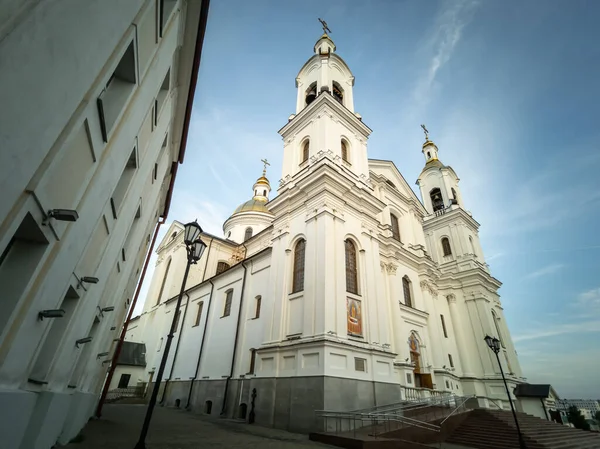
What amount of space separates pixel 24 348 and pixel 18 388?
0.59 m

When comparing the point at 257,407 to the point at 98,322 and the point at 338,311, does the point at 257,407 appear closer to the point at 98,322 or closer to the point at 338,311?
the point at 338,311

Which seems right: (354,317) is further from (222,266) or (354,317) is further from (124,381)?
(124,381)

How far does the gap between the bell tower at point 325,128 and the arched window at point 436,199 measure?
48.3ft

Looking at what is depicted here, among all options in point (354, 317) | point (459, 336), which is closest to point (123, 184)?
point (354, 317)

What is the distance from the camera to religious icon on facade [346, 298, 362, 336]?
12869mm

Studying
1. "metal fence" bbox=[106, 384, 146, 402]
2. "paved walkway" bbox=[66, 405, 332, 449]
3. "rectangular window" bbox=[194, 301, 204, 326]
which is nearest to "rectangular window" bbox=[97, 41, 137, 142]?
"paved walkway" bbox=[66, 405, 332, 449]

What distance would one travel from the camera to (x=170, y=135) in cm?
926

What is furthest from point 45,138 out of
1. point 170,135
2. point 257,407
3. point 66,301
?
point 257,407

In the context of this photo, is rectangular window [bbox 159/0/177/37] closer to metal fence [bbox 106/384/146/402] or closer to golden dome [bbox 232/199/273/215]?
metal fence [bbox 106/384/146/402]

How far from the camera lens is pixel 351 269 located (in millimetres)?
14820

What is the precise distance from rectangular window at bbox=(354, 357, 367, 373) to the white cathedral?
11cm

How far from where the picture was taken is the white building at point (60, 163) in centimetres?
215

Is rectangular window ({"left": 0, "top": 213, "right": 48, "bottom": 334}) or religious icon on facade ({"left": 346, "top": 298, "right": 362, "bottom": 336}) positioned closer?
rectangular window ({"left": 0, "top": 213, "right": 48, "bottom": 334})

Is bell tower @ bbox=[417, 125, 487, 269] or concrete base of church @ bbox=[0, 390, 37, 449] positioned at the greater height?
bell tower @ bbox=[417, 125, 487, 269]
